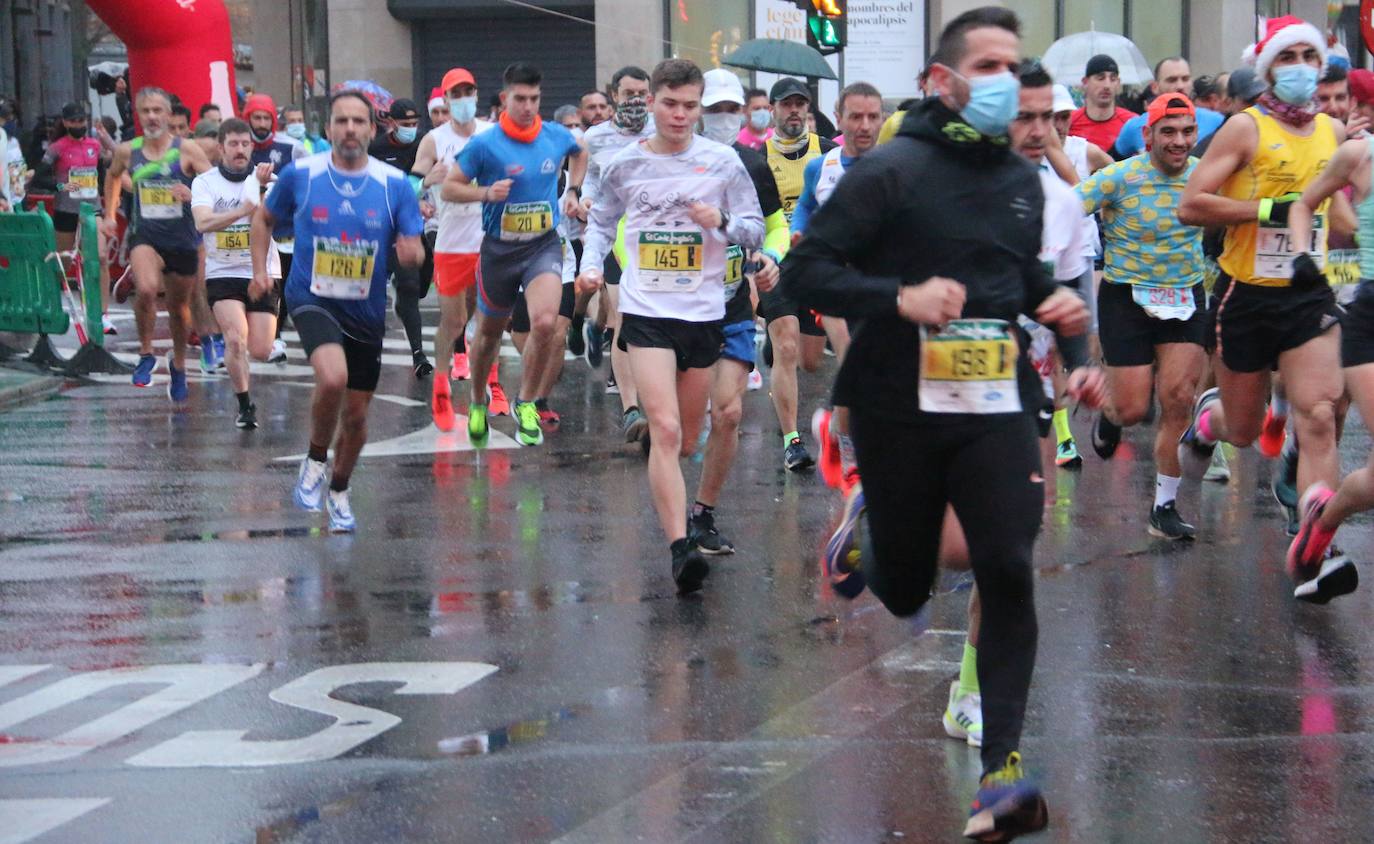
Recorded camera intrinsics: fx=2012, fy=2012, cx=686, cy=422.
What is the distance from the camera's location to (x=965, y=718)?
5.41 meters

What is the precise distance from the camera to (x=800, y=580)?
308 inches

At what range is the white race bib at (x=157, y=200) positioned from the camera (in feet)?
45.5

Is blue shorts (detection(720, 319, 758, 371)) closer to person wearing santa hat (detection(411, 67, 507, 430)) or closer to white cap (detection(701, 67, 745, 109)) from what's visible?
white cap (detection(701, 67, 745, 109))

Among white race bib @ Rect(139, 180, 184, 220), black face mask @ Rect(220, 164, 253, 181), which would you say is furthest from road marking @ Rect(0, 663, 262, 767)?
white race bib @ Rect(139, 180, 184, 220)

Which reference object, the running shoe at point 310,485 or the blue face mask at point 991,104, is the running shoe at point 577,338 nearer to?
the running shoe at point 310,485

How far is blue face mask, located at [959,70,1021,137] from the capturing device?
184 inches

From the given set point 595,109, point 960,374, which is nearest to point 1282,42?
point 960,374

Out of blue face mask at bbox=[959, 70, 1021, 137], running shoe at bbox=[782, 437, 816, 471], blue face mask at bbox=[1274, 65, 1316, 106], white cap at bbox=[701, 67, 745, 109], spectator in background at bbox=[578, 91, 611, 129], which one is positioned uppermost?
spectator in background at bbox=[578, 91, 611, 129]

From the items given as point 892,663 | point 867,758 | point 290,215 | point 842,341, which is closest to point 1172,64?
point 842,341

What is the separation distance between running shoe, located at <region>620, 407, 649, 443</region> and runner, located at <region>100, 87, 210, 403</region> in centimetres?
377

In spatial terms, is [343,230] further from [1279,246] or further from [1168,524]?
[1279,246]

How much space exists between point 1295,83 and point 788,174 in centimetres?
483

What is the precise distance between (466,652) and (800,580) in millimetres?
1687

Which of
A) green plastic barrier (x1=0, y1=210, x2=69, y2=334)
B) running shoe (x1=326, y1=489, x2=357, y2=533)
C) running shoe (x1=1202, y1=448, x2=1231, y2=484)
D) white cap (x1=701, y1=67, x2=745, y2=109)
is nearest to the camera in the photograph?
running shoe (x1=326, y1=489, x2=357, y2=533)
